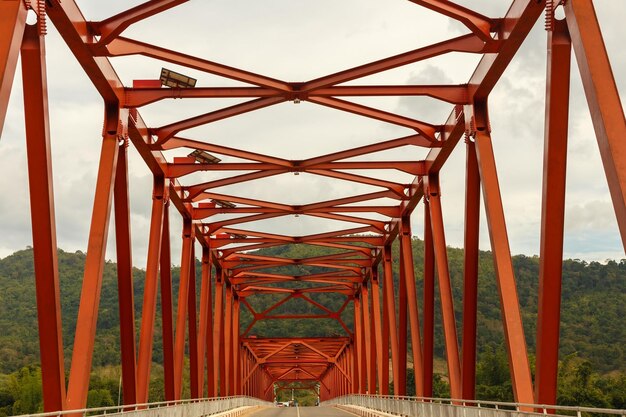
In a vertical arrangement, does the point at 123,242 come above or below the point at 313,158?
below

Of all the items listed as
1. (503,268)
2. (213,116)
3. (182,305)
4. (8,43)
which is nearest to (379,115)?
(213,116)

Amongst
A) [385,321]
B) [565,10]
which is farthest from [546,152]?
[385,321]

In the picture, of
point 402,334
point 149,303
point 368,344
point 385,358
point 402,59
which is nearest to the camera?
point 402,59

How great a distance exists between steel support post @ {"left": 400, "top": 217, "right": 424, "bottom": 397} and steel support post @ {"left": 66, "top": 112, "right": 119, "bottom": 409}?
17.5 meters

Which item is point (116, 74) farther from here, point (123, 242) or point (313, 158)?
point (313, 158)

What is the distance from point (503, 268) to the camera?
2094 cm

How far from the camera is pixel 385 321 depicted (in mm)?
53188

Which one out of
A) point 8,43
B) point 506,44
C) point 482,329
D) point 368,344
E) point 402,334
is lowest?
point 402,334

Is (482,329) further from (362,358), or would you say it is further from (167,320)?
(167,320)

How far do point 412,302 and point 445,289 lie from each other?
30.3ft

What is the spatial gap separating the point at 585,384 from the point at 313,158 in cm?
6453

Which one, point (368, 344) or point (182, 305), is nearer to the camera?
point (182, 305)

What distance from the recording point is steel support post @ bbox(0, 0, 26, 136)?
13.6 metres

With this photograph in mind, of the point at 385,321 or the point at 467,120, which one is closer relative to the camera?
the point at 467,120
